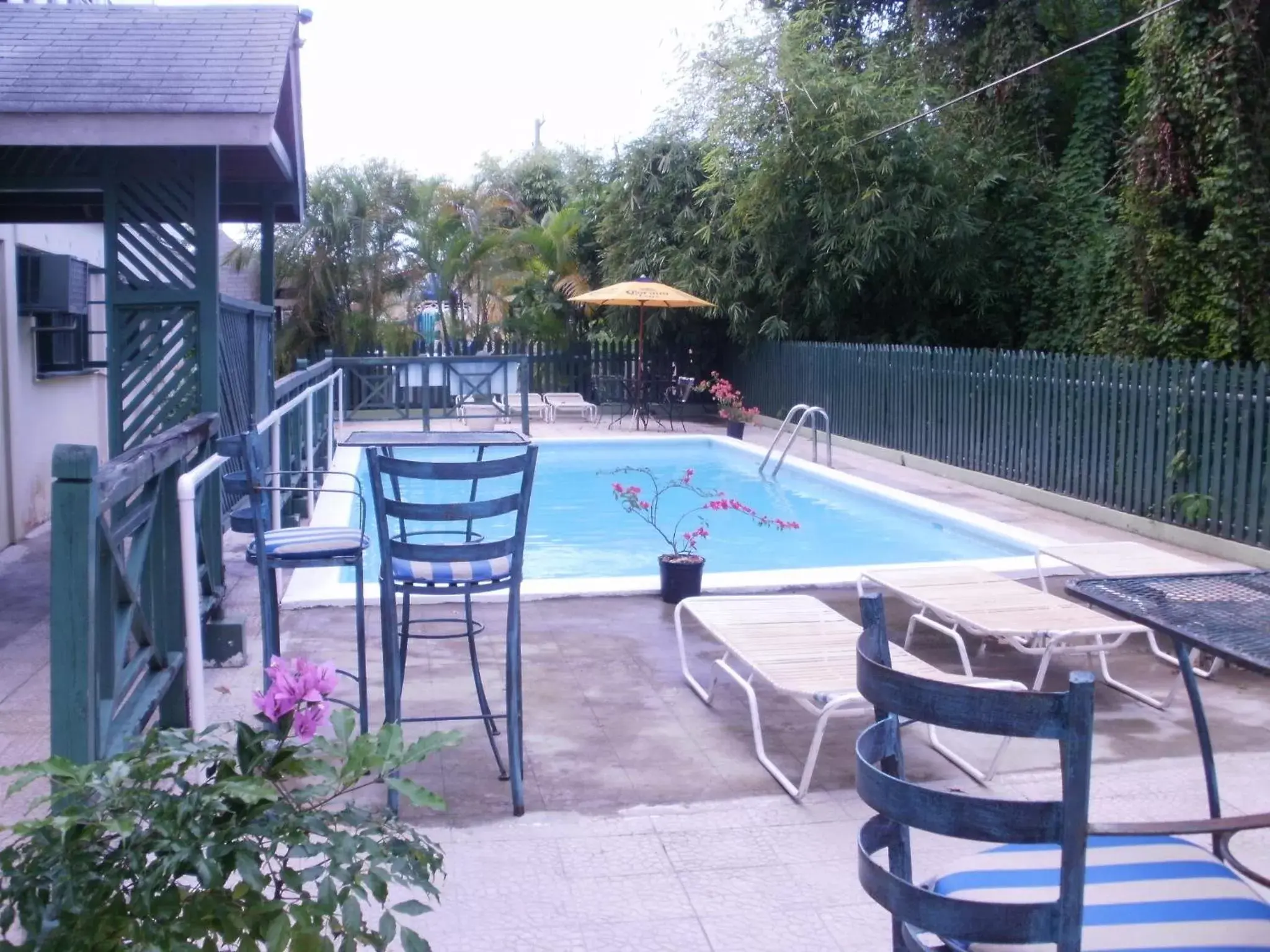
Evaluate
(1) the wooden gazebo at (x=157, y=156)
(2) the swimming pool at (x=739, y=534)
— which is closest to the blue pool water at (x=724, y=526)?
(2) the swimming pool at (x=739, y=534)

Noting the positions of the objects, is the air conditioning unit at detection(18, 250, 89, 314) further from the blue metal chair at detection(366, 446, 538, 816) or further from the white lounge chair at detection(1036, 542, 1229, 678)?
the white lounge chair at detection(1036, 542, 1229, 678)

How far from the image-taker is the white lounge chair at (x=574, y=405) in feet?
67.3

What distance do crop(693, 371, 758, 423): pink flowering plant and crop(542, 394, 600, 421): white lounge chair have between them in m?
1.74

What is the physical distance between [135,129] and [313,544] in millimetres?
2339

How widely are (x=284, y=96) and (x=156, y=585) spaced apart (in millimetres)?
5275

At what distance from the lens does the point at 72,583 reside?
104 inches

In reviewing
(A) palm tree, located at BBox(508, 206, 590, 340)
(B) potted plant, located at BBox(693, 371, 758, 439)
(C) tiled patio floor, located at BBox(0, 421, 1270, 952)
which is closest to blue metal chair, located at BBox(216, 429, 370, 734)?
(C) tiled patio floor, located at BBox(0, 421, 1270, 952)

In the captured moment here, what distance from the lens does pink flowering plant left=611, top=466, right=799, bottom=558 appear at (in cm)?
777

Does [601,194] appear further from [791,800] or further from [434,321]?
[791,800]

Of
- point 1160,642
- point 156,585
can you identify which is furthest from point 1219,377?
point 156,585

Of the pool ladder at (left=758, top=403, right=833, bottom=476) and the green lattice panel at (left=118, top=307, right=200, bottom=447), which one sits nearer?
the green lattice panel at (left=118, top=307, right=200, bottom=447)

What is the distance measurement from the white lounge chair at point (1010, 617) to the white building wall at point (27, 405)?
4.92m

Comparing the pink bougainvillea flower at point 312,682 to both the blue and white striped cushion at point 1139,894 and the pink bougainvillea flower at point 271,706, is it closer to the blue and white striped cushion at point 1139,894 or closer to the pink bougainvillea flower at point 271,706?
the pink bougainvillea flower at point 271,706

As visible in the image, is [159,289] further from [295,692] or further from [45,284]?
[295,692]
